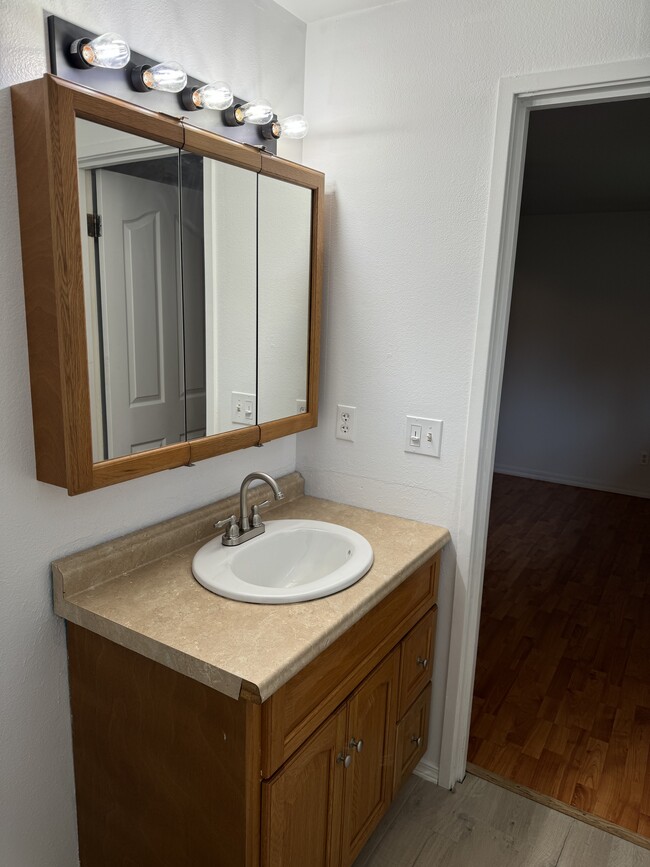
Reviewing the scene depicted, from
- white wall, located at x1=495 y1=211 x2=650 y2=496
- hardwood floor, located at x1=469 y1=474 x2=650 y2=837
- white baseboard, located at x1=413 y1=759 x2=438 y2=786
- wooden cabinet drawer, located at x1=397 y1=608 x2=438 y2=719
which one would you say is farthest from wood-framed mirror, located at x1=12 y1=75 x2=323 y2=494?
white wall, located at x1=495 y1=211 x2=650 y2=496

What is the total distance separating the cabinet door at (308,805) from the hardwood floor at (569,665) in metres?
0.84

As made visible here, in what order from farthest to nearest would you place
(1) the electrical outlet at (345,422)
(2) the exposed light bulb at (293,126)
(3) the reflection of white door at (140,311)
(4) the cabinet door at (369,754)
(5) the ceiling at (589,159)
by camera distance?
(5) the ceiling at (589,159), (1) the electrical outlet at (345,422), (2) the exposed light bulb at (293,126), (4) the cabinet door at (369,754), (3) the reflection of white door at (140,311)

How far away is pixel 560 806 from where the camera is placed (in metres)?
1.93

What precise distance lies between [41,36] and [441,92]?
1.00 meters

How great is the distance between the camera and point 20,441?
1.28 meters

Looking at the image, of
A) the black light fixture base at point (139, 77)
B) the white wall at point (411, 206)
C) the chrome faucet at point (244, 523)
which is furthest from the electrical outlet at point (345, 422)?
the black light fixture base at point (139, 77)

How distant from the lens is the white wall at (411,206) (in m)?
1.63

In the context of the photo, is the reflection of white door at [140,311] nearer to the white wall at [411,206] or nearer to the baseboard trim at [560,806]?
the white wall at [411,206]

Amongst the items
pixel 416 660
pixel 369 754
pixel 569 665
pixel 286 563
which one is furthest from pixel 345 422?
pixel 569 665

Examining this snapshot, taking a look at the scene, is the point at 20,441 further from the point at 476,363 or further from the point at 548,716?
the point at 548,716

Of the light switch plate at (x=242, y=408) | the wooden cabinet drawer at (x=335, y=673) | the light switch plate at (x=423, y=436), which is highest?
the light switch plate at (x=242, y=408)

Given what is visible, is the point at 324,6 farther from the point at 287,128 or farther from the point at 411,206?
the point at 411,206

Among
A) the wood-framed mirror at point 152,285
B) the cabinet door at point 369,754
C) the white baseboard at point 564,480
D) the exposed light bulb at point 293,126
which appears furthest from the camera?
the white baseboard at point 564,480

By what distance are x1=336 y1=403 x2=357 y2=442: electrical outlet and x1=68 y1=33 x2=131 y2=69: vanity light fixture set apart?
1114mm
